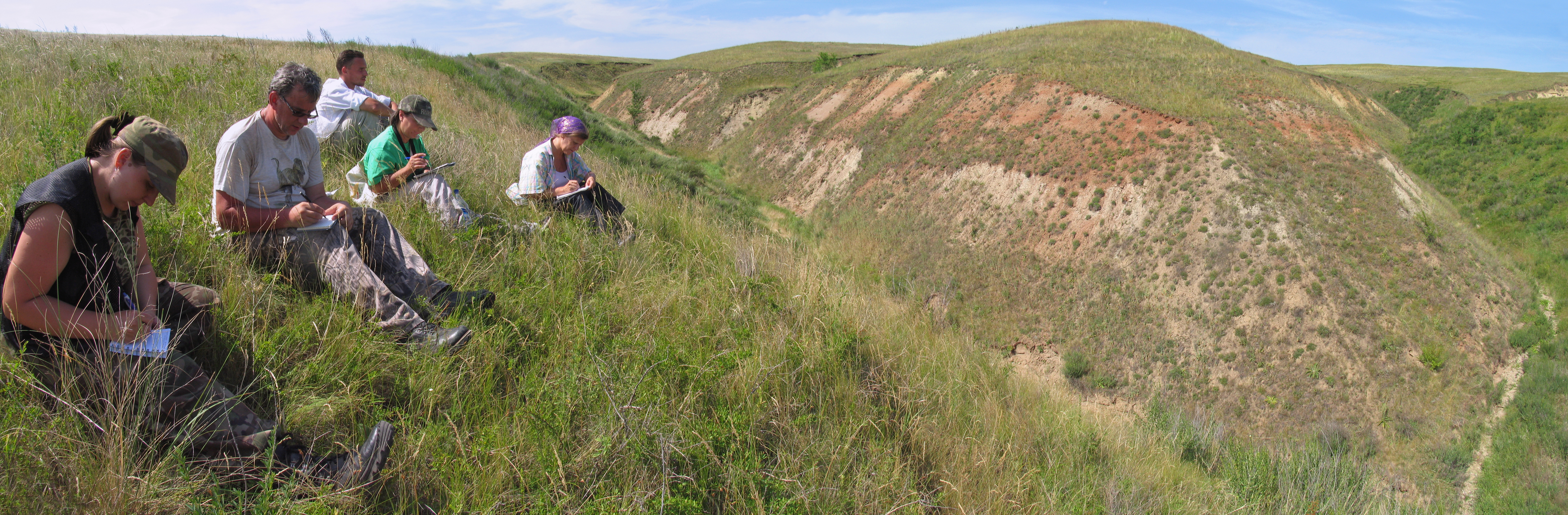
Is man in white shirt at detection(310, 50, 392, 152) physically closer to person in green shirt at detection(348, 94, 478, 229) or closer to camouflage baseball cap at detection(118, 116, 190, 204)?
person in green shirt at detection(348, 94, 478, 229)

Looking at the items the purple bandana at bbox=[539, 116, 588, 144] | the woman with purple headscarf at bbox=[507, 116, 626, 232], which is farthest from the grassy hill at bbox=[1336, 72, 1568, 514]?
the purple bandana at bbox=[539, 116, 588, 144]

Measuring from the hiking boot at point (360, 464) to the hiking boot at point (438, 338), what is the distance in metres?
0.58

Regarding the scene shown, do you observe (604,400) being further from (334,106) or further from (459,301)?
(334,106)

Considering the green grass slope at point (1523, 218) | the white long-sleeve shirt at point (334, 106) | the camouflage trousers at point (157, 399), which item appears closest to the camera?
the camouflage trousers at point (157, 399)

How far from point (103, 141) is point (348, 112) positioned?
420 centimetres

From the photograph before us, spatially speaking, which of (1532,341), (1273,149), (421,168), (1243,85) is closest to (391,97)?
(421,168)

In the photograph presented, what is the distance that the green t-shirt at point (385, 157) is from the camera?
458 centimetres

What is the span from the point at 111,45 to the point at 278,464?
33.2 ft

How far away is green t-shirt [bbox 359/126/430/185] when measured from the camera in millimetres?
4578

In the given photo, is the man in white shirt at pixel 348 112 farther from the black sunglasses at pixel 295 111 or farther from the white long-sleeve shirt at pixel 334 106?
the black sunglasses at pixel 295 111

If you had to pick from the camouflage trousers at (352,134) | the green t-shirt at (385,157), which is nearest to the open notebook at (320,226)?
the green t-shirt at (385,157)

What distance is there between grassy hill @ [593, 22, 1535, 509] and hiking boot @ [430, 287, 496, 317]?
419cm

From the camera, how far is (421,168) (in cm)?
451

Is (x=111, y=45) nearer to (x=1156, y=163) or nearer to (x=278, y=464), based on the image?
(x=278, y=464)
